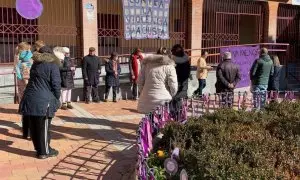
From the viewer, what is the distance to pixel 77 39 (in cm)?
1298

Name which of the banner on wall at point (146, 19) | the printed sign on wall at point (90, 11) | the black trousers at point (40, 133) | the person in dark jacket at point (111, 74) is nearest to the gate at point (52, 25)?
the printed sign on wall at point (90, 11)

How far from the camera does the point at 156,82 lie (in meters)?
6.23

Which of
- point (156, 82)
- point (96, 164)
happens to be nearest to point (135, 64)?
point (156, 82)

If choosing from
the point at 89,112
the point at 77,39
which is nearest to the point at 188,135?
the point at 89,112

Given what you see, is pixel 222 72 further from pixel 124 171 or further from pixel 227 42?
pixel 227 42

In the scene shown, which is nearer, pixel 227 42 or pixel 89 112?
pixel 89 112

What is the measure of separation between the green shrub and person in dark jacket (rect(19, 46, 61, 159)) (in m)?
1.67

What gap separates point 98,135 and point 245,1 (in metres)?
11.6

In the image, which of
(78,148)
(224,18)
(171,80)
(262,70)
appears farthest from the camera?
(224,18)

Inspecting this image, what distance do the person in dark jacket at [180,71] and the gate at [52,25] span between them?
6.77 m

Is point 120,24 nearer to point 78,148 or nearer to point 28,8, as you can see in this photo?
point 28,8

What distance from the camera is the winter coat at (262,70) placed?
8648 mm

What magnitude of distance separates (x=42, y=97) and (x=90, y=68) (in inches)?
192

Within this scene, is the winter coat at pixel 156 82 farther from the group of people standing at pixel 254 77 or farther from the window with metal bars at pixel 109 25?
the window with metal bars at pixel 109 25
